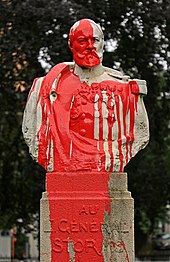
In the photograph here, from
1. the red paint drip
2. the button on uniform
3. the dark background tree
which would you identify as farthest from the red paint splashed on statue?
the dark background tree

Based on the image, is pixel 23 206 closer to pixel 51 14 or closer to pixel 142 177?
pixel 142 177

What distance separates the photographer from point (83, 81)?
33.9ft

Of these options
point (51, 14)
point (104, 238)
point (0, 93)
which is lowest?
point (104, 238)

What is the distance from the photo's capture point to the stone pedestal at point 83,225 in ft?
32.4

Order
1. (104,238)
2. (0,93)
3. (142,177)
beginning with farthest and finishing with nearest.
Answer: (142,177), (0,93), (104,238)

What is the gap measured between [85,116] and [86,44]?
83 centimetres

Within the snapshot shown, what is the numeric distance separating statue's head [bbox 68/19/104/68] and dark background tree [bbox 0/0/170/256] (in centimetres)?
1014

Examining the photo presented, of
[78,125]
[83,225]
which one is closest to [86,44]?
[78,125]

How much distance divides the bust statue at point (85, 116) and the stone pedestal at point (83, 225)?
0.99 feet

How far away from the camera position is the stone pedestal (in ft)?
32.4

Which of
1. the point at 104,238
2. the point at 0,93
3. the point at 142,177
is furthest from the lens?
the point at 142,177

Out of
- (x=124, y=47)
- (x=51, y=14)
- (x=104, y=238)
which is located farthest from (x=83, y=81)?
(x=124, y=47)

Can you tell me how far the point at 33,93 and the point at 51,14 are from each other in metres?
10.4

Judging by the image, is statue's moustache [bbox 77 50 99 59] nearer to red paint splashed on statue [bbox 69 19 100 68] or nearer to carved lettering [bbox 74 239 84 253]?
red paint splashed on statue [bbox 69 19 100 68]
